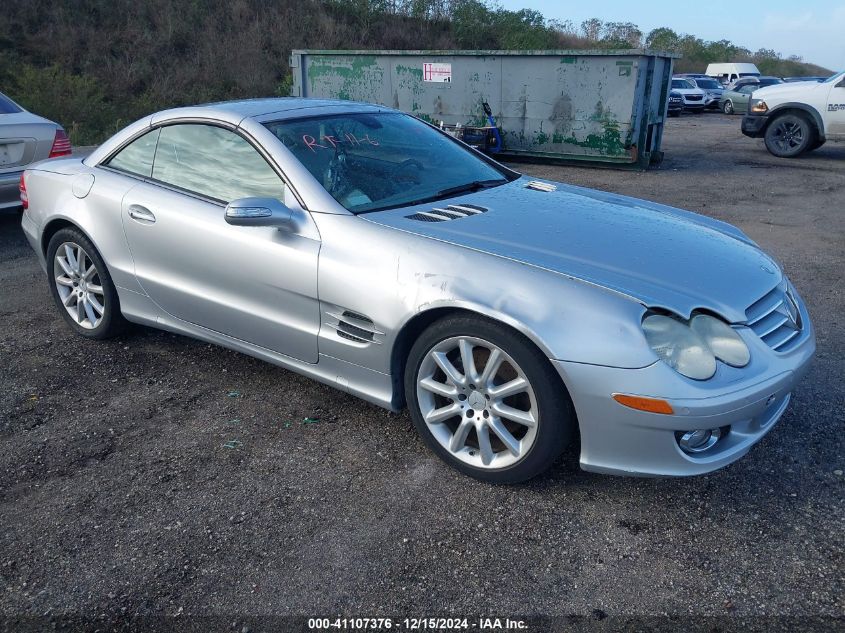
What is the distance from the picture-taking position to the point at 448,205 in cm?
355

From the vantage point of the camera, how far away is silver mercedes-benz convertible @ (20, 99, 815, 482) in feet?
8.84

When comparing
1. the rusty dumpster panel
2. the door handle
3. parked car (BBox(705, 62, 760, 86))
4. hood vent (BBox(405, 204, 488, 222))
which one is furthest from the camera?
parked car (BBox(705, 62, 760, 86))

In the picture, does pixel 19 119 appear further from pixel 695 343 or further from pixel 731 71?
pixel 731 71

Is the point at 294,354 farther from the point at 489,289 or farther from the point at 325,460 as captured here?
the point at 489,289

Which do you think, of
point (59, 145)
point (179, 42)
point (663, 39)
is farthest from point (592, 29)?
point (59, 145)

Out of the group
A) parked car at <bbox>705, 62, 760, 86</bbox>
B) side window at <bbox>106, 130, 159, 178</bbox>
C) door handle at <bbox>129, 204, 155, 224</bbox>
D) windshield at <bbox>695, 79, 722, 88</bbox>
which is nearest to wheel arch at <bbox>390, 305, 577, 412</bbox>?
door handle at <bbox>129, 204, 155, 224</bbox>

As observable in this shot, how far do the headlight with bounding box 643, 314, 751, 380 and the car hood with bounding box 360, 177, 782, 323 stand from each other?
0.05 meters

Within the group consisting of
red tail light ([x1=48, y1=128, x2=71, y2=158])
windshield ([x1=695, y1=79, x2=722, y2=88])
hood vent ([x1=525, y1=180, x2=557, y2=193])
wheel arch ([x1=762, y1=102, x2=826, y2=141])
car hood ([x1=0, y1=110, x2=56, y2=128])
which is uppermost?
hood vent ([x1=525, y1=180, x2=557, y2=193])

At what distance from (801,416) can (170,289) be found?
3263 mm

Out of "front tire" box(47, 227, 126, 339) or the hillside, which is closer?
"front tire" box(47, 227, 126, 339)

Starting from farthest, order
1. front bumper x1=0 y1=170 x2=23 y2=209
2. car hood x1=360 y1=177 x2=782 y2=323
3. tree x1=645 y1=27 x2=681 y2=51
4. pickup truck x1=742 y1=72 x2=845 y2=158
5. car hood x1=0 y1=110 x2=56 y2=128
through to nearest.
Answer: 1. tree x1=645 y1=27 x2=681 y2=51
2. pickup truck x1=742 y1=72 x2=845 y2=158
3. car hood x1=0 y1=110 x2=56 y2=128
4. front bumper x1=0 y1=170 x2=23 y2=209
5. car hood x1=360 y1=177 x2=782 y2=323

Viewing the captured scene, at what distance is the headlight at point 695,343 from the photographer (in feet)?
8.68

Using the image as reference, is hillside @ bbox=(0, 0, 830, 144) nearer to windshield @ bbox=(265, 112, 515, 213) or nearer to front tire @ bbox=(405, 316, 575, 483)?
windshield @ bbox=(265, 112, 515, 213)

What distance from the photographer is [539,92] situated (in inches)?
471
